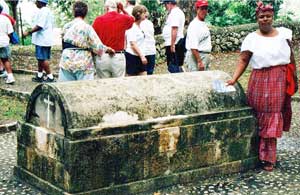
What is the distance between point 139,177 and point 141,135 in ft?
1.40

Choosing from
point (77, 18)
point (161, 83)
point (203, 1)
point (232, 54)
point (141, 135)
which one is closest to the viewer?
point (141, 135)

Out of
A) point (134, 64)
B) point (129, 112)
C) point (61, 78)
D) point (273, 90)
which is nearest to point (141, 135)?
point (129, 112)

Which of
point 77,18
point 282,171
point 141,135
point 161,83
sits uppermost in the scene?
point 77,18

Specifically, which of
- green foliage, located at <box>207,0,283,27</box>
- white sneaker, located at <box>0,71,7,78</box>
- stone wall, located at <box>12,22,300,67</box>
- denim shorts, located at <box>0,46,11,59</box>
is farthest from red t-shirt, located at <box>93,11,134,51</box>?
green foliage, located at <box>207,0,283,27</box>

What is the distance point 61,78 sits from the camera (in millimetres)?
7586

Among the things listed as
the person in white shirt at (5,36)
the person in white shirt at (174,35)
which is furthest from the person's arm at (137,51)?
the person in white shirt at (5,36)

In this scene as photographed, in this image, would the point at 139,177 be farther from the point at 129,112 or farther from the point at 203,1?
the point at 203,1

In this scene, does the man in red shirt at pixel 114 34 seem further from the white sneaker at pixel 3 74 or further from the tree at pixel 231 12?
the tree at pixel 231 12

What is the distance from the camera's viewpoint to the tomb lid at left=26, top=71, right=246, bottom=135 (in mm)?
5398

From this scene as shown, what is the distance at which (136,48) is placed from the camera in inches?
351

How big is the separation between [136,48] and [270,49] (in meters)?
3.03

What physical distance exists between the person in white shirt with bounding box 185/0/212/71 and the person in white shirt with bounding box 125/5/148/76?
92cm

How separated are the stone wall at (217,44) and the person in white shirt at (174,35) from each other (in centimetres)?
462

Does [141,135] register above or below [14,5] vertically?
below
